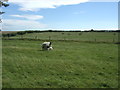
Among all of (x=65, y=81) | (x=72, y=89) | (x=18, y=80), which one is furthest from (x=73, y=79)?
(x=18, y=80)

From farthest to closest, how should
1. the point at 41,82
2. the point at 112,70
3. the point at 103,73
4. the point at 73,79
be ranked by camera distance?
the point at 112,70 → the point at 103,73 → the point at 73,79 → the point at 41,82

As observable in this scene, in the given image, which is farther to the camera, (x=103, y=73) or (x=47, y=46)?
(x=47, y=46)

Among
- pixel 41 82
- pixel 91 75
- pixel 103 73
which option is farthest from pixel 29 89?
pixel 103 73

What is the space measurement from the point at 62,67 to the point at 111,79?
4.22m

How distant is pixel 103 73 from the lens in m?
13.4

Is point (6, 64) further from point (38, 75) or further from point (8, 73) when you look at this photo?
point (38, 75)

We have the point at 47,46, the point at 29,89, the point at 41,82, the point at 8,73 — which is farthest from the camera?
the point at 47,46

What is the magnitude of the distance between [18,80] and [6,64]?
462 centimetres

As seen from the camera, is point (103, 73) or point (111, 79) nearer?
point (111, 79)

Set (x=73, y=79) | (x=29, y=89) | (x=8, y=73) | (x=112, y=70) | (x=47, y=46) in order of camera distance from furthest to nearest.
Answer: (x=47, y=46)
(x=112, y=70)
(x=8, y=73)
(x=73, y=79)
(x=29, y=89)

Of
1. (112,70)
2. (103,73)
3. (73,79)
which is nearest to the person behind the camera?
(73,79)

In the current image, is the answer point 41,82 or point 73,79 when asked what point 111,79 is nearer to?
point 73,79

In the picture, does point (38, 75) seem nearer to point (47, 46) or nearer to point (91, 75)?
point (91, 75)

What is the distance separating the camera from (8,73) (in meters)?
12.6
